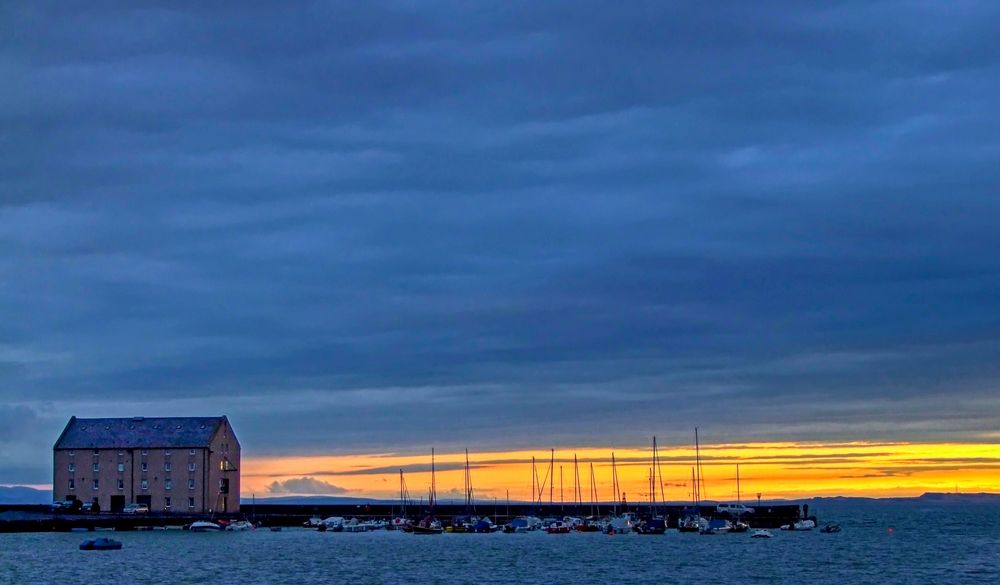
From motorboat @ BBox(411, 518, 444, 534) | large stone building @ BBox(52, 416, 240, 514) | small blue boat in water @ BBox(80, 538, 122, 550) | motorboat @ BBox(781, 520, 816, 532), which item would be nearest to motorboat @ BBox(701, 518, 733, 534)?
motorboat @ BBox(781, 520, 816, 532)

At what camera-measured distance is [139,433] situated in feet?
520

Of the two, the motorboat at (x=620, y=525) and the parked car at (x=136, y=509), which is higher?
the parked car at (x=136, y=509)

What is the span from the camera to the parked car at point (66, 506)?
15438 centimetres

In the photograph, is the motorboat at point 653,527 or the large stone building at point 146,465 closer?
the large stone building at point 146,465

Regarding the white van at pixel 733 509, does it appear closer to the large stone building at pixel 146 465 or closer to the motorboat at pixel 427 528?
the motorboat at pixel 427 528

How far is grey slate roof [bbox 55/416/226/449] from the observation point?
157 metres

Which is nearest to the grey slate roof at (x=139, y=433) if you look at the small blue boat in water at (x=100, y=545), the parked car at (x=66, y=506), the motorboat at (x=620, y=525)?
the parked car at (x=66, y=506)

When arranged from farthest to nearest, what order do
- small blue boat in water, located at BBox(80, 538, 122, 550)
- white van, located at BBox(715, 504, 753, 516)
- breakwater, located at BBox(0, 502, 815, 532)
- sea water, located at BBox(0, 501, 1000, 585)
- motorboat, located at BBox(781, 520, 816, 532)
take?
white van, located at BBox(715, 504, 753, 516)
motorboat, located at BBox(781, 520, 816, 532)
breakwater, located at BBox(0, 502, 815, 532)
small blue boat in water, located at BBox(80, 538, 122, 550)
sea water, located at BBox(0, 501, 1000, 585)

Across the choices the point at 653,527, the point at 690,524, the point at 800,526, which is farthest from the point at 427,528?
the point at 800,526

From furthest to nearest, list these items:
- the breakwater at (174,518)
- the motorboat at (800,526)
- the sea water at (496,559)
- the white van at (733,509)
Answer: the white van at (733,509) < the motorboat at (800,526) < the breakwater at (174,518) < the sea water at (496,559)

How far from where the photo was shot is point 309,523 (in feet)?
592

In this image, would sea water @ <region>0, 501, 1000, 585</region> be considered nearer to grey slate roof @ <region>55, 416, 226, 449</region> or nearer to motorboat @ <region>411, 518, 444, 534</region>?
motorboat @ <region>411, 518, 444, 534</region>

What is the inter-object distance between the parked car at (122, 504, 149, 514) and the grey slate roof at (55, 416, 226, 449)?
663cm

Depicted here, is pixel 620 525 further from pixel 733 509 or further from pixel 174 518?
pixel 174 518
